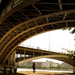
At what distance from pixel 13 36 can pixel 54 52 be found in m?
25.1

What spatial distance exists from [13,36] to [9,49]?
10.6m

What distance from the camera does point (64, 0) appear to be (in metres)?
14.6

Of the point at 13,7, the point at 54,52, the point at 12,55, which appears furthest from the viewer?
the point at 54,52

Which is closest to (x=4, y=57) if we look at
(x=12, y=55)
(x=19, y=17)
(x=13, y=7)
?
(x=12, y=55)

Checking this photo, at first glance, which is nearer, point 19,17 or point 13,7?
point 13,7

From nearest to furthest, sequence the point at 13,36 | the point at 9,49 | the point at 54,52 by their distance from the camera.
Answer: the point at 13,36
the point at 9,49
the point at 54,52

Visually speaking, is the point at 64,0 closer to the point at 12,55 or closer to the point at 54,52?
the point at 12,55

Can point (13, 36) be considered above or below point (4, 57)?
above

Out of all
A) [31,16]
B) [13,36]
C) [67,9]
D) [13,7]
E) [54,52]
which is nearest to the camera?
[13,7]

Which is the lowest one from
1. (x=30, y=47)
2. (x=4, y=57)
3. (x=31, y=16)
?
(x=4, y=57)

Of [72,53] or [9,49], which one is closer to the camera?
[72,53]

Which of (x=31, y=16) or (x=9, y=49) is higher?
(x=31, y=16)

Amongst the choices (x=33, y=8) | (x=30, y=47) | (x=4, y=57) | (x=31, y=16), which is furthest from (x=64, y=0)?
(x=30, y=47)

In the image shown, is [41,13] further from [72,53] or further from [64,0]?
[72,53]
